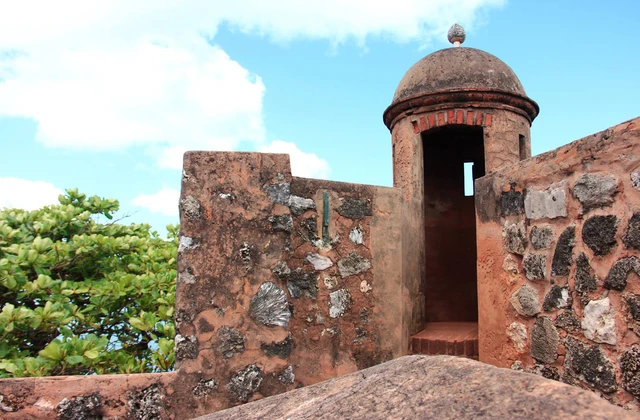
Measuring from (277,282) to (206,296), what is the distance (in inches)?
17.8

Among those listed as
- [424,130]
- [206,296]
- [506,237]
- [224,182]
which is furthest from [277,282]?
[424,130]

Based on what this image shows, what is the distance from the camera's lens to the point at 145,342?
15.1ft

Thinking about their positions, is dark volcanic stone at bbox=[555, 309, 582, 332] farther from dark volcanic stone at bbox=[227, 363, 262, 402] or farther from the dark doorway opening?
the dark doorway opening

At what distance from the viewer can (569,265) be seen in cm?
275

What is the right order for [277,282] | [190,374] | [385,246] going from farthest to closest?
[385,246] < [277,282] < [190,374]

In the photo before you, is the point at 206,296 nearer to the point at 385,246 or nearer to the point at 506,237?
the point at 385,246

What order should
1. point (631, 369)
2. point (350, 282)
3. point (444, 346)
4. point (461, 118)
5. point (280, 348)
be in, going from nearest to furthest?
point (631, 369) → point (280, 348) → point (350, 282) → point (444, 346) → point (461, 118)

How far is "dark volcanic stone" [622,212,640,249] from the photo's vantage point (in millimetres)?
2346

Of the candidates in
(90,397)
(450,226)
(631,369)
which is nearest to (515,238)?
(631,369)

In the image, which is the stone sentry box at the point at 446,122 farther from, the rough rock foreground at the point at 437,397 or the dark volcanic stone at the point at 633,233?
the rough rock foreground at the point at 437,397

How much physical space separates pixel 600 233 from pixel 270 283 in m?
1.88

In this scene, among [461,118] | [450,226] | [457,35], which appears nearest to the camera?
[461,118]

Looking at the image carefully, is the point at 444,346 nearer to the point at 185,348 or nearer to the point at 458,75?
the point at 185,348

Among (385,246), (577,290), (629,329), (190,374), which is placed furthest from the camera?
(385,246)
